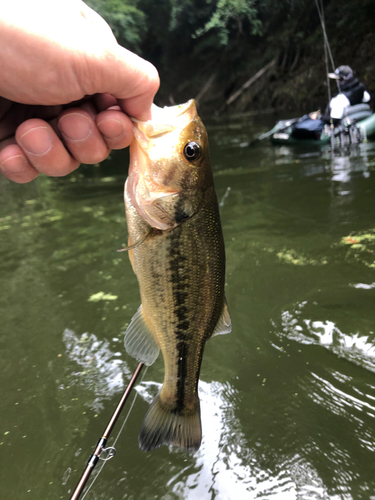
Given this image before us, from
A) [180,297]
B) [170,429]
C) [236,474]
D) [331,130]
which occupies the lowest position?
[236,474]

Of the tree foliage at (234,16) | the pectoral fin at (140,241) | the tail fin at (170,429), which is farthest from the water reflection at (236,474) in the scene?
the tree foliage at (234,16)

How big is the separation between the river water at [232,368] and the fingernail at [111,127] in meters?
1.76

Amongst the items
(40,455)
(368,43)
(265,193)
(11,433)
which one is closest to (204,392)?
(40,455)

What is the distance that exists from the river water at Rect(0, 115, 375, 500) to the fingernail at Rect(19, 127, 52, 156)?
1712mm

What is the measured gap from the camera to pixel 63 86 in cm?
152

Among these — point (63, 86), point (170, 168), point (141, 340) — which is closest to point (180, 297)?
point (141, 340)

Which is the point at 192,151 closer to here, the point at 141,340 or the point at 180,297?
the point at 180,297

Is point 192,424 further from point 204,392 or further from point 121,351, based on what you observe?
point 121,351

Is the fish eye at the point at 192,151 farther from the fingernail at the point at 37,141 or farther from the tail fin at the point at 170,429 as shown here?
the tail fin at the point at 170,429

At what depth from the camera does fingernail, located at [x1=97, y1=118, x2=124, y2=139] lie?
165 cm

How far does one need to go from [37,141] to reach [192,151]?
28.4 inches

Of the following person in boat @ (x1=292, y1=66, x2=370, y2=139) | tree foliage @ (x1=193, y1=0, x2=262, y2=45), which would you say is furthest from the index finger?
tree foliage @ (x1=193, y1=0, x2=262, y2=45)

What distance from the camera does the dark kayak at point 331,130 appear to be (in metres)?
9.38

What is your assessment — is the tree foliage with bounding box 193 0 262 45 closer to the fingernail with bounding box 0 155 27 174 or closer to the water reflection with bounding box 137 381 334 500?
the fingernail with bounding box 0 155 27 174
